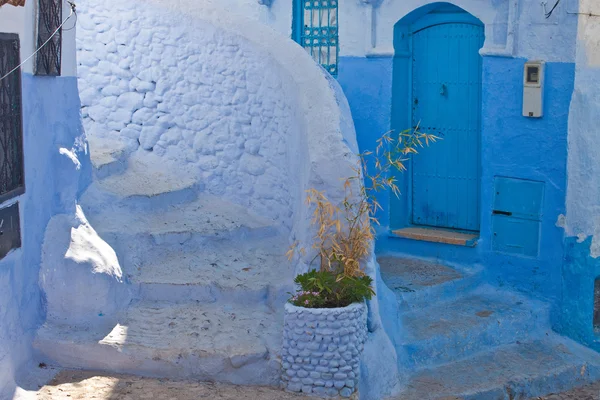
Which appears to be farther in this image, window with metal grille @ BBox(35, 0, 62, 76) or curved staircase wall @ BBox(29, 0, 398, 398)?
curved staircase wall @ BBox(29, 0, 398, 398)

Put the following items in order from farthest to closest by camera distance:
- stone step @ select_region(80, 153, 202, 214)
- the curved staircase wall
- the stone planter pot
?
1. stone step @ select_region(80, 153, 202, 214)
2. the curved staircase wall
3. the stone planter pot

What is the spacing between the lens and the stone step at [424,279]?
26.6 feet

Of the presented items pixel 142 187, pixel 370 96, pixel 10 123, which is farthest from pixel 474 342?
pixel 10 123

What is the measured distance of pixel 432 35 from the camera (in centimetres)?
918

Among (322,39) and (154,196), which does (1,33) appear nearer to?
(154,196)

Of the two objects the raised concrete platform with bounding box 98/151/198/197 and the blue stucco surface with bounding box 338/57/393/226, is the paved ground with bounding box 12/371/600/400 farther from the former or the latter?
the blue stucco surface with bounding box 338/57/393/226

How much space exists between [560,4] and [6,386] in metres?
5.62

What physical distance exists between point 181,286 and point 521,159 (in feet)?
11.3

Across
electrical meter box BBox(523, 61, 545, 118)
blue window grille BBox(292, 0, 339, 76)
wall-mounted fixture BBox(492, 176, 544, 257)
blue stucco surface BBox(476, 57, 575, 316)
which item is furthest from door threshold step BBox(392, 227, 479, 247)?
blue window grille BBox(292, 0, 339, 76)

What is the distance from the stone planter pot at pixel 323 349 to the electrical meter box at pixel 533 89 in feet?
9.73

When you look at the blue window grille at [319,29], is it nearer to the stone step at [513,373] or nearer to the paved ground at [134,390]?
the stone step at [513,373]

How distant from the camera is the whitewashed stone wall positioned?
8234 millimetres

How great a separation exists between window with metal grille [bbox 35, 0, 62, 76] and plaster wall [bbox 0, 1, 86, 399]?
0.25ft

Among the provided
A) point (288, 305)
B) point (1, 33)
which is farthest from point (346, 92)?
point (1, 33)
